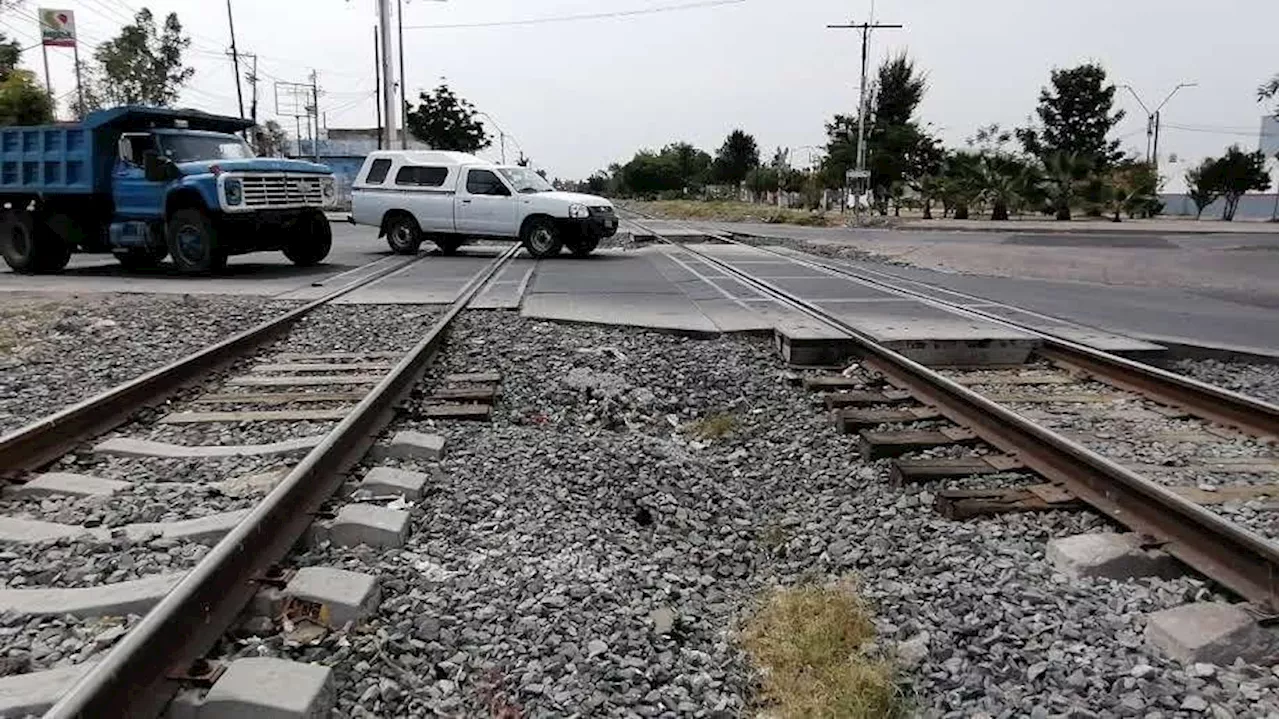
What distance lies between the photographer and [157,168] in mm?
16172

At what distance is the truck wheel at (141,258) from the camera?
56.7ft

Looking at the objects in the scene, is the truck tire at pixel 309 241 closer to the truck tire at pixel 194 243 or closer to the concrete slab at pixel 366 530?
the truck tire at pixel 194 243

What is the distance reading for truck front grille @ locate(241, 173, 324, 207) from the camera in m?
16.4

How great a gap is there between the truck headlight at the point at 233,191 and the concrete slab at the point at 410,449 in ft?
38.6

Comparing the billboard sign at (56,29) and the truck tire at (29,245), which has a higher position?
the billboard sign at (56,29)

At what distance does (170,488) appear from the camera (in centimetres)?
507

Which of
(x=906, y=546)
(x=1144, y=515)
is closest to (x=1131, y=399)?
(x=1144, y=515)

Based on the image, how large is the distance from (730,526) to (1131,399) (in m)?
4.02

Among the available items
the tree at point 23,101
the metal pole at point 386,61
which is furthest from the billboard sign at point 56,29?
the metal pole at point 386,61

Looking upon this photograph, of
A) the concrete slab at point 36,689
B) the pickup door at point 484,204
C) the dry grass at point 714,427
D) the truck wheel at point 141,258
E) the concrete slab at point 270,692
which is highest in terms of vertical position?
the pickup door at point 484,204

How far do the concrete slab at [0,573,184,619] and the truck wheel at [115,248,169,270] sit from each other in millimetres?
15041

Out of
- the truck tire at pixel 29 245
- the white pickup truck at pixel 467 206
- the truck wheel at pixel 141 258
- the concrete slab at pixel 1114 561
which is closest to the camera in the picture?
the concrete slab at pixel 1114 561

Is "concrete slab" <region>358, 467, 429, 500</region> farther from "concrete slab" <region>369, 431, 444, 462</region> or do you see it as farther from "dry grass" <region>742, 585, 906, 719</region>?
"dry grass" <region>742, 585, 906, 719</region>

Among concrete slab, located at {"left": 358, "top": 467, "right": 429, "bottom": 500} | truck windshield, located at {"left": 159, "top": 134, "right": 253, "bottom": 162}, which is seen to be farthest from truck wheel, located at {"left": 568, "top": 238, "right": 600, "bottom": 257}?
concrete slab, located at {"left": 358, "top": 467, "right": 429, "bottom": 500}
